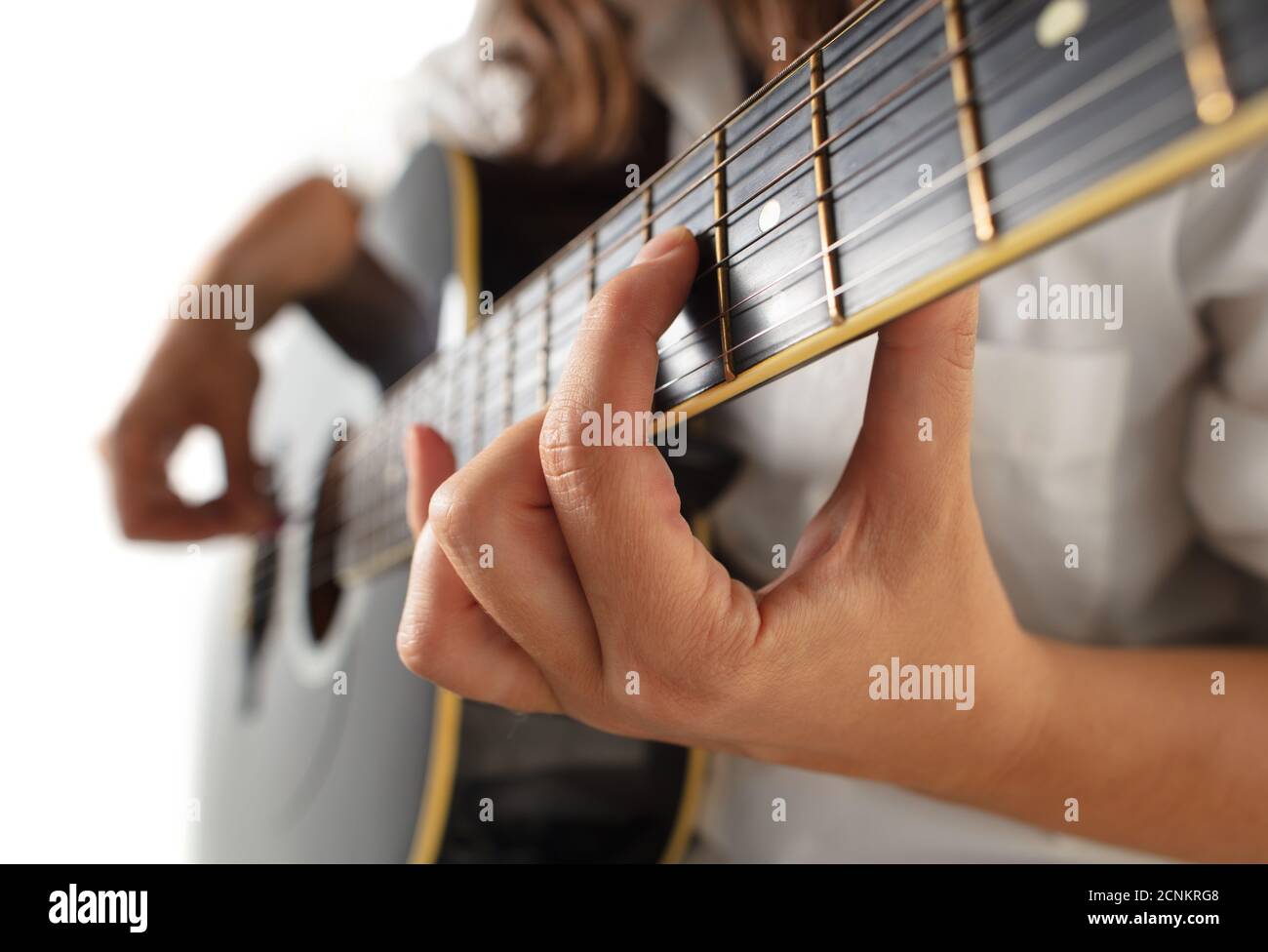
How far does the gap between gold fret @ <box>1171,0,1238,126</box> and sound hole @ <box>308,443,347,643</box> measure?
629 millimetres

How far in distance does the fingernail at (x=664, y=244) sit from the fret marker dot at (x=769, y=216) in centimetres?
4

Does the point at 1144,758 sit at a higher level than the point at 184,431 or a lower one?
lower

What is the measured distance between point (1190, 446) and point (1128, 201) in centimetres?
39

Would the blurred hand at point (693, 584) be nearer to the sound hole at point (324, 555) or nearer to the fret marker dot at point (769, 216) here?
the fret marker dot at point (769, 216)

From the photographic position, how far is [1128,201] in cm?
17

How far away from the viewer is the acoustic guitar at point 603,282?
0.18 meters

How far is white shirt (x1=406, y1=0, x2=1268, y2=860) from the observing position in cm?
44

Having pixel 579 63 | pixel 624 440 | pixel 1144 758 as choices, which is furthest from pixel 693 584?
pixel 579 63

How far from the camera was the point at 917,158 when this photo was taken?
0.22 meters

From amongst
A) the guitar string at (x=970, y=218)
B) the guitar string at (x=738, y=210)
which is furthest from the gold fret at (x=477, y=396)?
the guitar string at (x=970, y=218)

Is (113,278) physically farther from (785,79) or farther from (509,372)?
(785,79)

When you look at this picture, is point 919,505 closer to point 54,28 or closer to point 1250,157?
point 1250,157

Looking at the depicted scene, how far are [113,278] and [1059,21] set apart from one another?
109 centimetres
